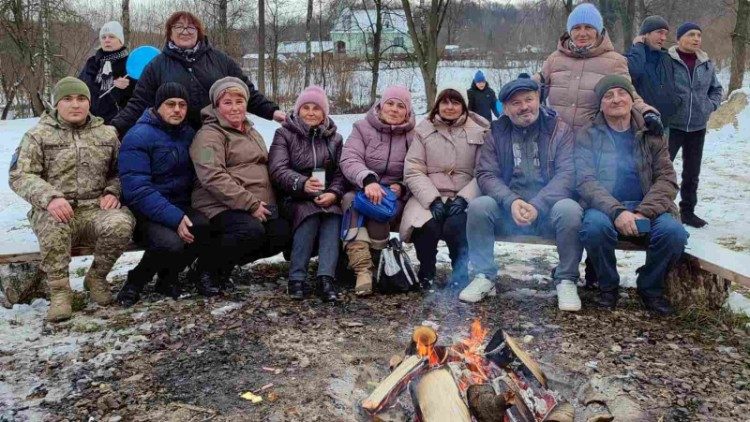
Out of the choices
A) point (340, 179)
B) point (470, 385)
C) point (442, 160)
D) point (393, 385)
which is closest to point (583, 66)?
point (442, 160)

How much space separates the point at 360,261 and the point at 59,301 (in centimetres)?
197

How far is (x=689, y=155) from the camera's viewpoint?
6.00 metres

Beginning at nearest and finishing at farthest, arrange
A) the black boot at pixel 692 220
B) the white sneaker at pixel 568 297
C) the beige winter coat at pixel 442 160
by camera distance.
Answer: the white sneaker at pixel 568 297 → the beige winter coat at pixel 442 160 → the black boot at pixel 692 220

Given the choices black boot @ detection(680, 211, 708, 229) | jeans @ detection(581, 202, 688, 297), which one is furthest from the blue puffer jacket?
black boot @ detection(680, 211, 708, 229)

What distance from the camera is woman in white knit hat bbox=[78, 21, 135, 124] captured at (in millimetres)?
5133

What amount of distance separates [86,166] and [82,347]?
1271 millimetres

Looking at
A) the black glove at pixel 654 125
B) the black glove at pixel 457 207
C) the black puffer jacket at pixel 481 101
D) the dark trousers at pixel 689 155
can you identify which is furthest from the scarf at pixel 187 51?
the black puffer jacket at pixel 481 101

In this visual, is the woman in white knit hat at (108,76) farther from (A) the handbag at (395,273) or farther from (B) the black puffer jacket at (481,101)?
(B) the black puffer jacket at (481,101)

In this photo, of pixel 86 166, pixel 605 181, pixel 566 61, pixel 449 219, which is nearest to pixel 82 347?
pixel 86 166

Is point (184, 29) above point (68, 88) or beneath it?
above

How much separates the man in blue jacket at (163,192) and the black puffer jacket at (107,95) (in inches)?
48.4

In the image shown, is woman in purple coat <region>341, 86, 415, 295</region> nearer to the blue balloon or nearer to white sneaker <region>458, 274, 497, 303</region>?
white sneaker <region>458, 274, 497, 303</region>

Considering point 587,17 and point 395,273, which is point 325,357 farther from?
point 587,17

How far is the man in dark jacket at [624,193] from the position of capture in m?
3.78
